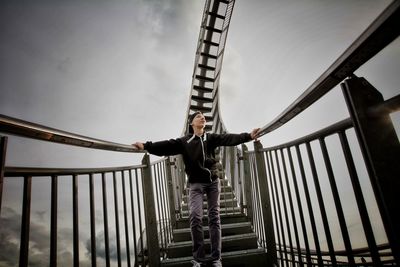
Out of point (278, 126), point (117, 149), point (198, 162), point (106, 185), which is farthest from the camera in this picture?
point (198, 162)

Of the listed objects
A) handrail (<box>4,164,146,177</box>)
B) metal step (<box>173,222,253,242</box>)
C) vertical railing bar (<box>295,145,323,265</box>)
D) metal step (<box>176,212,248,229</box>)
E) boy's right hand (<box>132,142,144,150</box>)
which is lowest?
metal step (<box>173,222,253,242</box>)

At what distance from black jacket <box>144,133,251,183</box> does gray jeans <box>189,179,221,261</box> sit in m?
0.11

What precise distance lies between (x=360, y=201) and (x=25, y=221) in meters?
1.46

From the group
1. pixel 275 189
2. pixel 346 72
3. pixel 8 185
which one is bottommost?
pixel 275 189

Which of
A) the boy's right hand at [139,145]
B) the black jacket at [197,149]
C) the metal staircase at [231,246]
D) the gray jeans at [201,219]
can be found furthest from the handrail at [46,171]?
the metal staircase at [231,246]

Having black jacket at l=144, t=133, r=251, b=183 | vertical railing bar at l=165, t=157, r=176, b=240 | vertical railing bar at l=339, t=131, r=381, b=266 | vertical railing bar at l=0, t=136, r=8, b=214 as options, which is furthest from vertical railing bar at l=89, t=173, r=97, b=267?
vertical railing bar at l=165, t=157, r=176, b=240

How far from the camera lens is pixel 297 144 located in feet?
4.51

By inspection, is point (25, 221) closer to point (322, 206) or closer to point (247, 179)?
point (322, 206)

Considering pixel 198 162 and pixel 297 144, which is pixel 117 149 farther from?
pixel 297 144

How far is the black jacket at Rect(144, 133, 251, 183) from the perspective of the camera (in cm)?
262

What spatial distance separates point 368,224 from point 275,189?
0.98m

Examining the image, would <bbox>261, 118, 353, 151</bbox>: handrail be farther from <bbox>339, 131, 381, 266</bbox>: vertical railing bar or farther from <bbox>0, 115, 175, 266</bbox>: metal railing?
<bbox>0, 115, 175, 266</bbox>: metal railing

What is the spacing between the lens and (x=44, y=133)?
1.02 metres

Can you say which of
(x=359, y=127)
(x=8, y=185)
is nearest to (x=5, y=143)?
(x=8, y=185)
